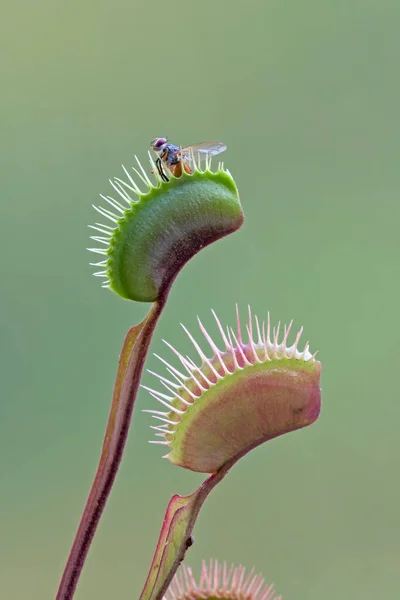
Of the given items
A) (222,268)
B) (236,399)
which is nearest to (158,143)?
(236,399)

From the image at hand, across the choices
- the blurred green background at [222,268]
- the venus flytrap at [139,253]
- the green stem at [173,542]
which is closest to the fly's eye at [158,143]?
the venus flytrap at [139,253]

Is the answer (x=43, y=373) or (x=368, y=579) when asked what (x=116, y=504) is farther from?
(x=368, y=579)

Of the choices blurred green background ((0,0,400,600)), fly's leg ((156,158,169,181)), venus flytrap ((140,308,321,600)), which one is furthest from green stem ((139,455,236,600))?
blurred green background ((0,0,400,600))

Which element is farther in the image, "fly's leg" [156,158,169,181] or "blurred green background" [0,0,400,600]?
"blurred green background" [0,0,400,600]

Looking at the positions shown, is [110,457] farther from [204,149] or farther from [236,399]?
[204,149]

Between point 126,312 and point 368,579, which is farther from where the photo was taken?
point 126,312

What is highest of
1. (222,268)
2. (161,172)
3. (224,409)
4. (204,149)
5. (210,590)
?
(222,268)

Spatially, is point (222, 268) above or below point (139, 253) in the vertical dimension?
above

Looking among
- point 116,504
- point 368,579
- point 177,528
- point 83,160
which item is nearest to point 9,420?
point 116,504

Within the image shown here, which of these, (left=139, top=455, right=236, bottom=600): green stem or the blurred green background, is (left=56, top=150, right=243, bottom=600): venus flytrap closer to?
(left=139, top=455, right=236, bottom=600): green stem
